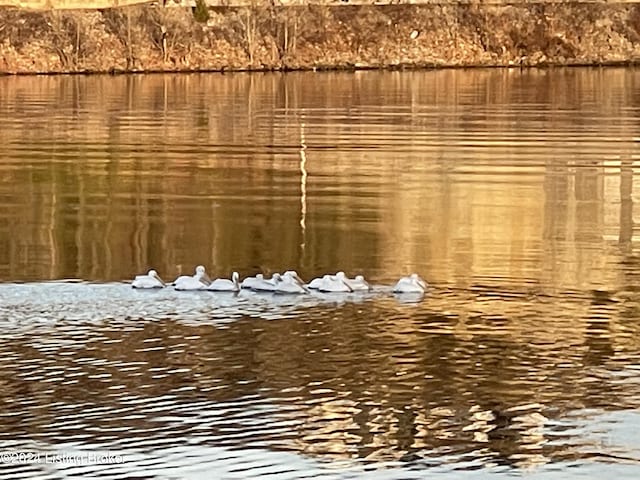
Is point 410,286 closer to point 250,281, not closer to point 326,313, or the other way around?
point 326,313

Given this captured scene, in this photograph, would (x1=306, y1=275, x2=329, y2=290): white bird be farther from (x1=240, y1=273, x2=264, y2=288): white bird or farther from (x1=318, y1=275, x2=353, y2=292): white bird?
(x1=240, y1=273, x2=264, y2=288): white bird

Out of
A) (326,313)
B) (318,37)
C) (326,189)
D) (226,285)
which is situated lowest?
(326,313)

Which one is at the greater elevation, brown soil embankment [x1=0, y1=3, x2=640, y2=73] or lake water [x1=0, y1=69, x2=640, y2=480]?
brown soil embankment [x1=0, y1=3, x2=640, y2=73]

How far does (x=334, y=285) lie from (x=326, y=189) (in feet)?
31.4

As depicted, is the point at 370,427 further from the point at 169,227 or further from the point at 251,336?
the point at 169,227

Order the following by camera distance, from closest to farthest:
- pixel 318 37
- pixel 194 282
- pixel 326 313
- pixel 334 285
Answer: pixel 326 313 → pixel 334 285 → pixel 194 282 → pixel 318 37

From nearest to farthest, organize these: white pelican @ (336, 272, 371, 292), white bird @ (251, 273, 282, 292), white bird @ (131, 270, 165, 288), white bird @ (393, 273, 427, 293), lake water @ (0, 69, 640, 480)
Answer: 1. lake water @ (0, 69, 640, 480)
2. white bird @ (393, 273, 427, 293)
3. white bird @ (251, 273, 282, 292)
4. white pelican @ (336, 272, 371, 292)
5. white bird @ (131, 270, 165, 288)

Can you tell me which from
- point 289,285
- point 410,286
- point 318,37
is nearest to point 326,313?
point 289,285

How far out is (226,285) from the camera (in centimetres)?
1723

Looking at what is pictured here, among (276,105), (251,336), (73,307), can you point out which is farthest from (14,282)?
(276,105)

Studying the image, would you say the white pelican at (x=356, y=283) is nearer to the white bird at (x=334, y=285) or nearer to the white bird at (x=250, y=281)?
the white bird at (x=334, y=285)

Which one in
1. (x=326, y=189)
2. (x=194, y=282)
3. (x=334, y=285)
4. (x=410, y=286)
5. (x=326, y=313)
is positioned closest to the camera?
(x=326, y=313)

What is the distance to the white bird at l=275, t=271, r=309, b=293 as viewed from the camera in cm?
1709

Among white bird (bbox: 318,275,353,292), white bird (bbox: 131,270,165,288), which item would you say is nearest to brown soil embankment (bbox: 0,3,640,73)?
white bird (bbox: 131,270,165,288)
